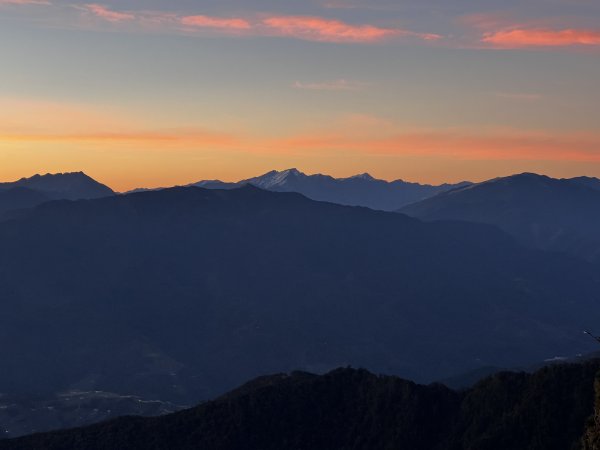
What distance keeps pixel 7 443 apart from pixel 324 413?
59.9 metres

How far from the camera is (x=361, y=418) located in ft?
601

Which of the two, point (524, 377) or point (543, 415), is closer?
point (543, 415)

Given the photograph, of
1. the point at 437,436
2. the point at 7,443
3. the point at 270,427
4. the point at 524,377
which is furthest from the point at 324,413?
the point at 7,443

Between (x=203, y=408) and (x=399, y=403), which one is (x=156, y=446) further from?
(x=399, y=403)

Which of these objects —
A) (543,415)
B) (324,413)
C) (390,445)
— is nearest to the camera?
(543,415)

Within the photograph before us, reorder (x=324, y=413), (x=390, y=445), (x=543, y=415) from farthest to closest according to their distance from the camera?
(x=324, y=413) → (x=390, y=445) → (x=543, y=415)

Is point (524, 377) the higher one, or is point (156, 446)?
point (524, 377)

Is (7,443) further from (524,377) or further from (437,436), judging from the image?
(524,377)

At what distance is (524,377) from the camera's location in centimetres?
17500

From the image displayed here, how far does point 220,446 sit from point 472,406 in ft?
152

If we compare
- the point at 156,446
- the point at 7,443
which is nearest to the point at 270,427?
the point at 156,446

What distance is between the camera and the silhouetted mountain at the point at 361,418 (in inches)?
6344

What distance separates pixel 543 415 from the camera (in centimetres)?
15862

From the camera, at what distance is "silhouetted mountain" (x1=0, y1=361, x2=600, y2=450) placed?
161m
